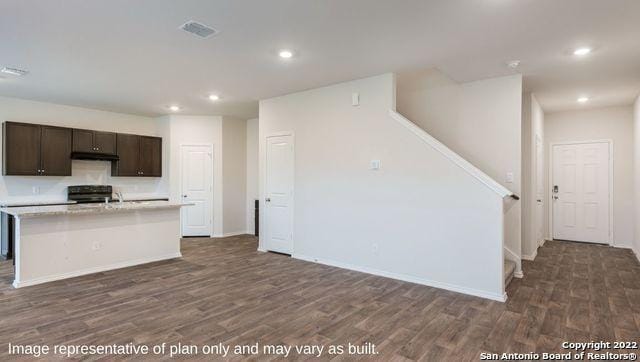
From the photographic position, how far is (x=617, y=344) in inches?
105

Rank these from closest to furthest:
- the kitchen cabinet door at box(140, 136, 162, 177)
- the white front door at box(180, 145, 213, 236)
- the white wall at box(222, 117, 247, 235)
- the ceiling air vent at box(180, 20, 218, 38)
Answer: the ceiling air vent at box(180, 20, 218, 38), the kitchen cabinet door at box(140, 136, 162, 177), the white front door at box(180, 145, 213, 236), the white wall at box(222, 117, 247, 235)

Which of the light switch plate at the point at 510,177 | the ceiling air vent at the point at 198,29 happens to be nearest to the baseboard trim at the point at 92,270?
the ceiling air vent at the point at 198,29

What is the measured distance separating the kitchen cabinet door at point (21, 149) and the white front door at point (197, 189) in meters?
2.43

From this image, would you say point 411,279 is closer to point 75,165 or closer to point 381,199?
point 381,199

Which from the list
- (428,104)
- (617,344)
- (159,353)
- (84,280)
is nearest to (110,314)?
(159,353)

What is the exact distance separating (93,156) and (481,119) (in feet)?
22.0

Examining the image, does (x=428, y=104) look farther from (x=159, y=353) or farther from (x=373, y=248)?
(x=159, y=353)

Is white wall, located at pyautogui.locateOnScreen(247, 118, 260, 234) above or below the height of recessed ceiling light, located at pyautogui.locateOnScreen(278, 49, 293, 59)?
below

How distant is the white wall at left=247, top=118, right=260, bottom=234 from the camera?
7801 mm

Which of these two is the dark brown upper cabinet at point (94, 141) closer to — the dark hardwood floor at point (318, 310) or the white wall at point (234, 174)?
the white wall at point (234, 174)

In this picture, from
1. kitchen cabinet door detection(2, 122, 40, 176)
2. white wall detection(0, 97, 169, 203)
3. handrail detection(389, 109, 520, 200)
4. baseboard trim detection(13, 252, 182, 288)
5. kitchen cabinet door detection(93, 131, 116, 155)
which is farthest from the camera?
kitchen cabinet door detection(93, 131, 116, 155)

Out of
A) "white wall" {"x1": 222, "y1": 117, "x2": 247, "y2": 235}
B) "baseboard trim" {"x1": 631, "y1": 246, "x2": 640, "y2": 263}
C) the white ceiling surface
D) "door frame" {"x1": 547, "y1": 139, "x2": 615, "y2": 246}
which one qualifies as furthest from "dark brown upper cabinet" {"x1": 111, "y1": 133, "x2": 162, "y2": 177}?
"baseboard trim" {"x1": 631, "y1": 246, "x2": 640, "y2": 263}

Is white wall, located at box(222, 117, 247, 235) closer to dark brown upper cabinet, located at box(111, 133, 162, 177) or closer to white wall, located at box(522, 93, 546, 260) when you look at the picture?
dark brown upper cabinet, located at box(111, 133, 162, 177)

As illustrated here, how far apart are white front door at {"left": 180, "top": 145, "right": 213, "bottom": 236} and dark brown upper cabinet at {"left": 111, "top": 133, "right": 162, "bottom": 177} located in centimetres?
57
